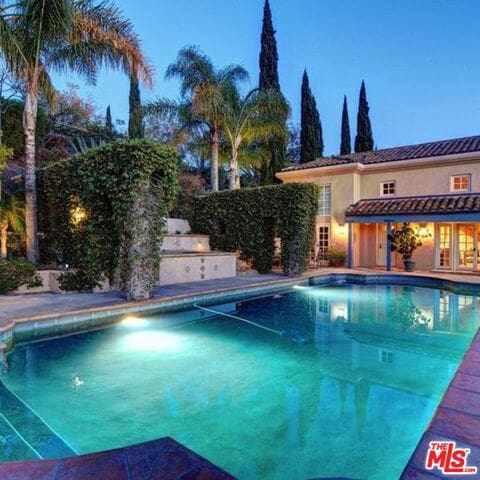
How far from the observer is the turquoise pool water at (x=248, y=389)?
3.73 meters

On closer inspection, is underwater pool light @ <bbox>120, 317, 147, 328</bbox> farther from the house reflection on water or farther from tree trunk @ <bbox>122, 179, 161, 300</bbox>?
the house reflection on water

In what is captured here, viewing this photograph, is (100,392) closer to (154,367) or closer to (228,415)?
(154,367)

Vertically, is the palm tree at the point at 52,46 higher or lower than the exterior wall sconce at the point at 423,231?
higher

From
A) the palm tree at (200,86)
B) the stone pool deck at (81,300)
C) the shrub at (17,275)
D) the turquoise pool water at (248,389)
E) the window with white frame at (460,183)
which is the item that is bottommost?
the turquoise pool water at (248,389)

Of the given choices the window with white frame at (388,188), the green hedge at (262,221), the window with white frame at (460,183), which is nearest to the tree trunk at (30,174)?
the green hedge at (262,221)

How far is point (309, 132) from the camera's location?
27984 millimetres

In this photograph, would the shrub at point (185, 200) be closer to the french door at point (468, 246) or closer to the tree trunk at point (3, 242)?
the tree trunk at point (3, 242)

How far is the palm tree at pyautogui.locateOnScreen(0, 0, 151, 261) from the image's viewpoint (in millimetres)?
9961

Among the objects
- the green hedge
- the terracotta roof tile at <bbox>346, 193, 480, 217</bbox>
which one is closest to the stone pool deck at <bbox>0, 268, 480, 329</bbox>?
the green hedge

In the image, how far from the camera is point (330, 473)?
3.36 metres

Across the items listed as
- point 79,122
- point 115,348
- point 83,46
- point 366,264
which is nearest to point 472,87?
point 366,264

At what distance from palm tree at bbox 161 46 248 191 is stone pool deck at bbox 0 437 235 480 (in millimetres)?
16288

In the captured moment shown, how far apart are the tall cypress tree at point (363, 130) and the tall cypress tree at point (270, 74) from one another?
9232 millimetres

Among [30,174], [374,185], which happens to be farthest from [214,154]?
[30,174]
